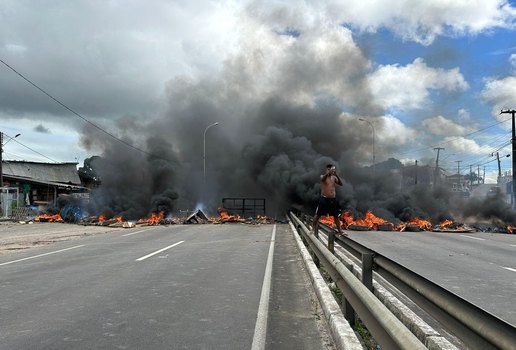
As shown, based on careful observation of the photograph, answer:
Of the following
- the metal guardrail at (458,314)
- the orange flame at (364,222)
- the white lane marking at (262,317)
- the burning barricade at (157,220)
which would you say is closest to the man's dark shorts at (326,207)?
the white lane marking at (262,317)

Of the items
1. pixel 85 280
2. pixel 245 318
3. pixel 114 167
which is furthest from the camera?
pixel 114 167

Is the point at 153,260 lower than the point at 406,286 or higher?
lower

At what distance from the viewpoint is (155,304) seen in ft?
19.7

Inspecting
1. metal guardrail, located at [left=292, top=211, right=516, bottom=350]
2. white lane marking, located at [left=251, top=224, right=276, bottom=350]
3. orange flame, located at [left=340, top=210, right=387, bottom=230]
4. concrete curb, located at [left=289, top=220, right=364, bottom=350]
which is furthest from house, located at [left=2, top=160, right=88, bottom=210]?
metal guardrail, located at [left=292, top=211, right=516, bottom=350]

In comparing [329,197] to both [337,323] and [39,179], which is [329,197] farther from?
[39,179]

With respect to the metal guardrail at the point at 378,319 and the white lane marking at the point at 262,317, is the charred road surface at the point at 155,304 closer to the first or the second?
the white lane marking at the point at 262,317

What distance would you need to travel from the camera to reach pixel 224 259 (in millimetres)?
10602

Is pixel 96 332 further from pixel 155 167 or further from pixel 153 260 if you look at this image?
pixel 155 167

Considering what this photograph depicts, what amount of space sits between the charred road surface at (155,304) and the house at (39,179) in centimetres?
3677

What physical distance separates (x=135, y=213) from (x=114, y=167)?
819 centimetres

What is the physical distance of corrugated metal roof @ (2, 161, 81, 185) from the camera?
5069cm

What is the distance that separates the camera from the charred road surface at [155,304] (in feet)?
14.9

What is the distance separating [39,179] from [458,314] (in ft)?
188

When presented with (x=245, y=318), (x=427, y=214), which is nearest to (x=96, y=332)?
(x=245, y=318)
